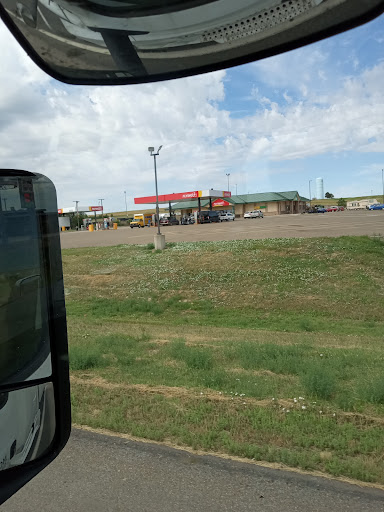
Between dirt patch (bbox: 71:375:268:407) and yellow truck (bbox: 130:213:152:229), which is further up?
yellow truck (bbox: 130:213:152:229)

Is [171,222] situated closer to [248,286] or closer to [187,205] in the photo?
[187,205]

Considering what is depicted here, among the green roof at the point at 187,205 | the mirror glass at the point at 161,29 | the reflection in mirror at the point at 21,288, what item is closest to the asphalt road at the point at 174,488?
the reflection in mirror at the point at 21,288

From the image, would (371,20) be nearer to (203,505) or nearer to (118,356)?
(203,505)

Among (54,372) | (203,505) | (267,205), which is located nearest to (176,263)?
(203,505)

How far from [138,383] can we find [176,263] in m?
13.5

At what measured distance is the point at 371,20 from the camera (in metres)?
1.34

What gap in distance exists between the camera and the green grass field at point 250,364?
4.09 metres

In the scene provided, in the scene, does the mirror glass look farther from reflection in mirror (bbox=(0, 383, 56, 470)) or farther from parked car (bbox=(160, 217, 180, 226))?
parked car (bbox=(160, 217, 180, 226))

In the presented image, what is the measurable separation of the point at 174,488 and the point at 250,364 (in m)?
3.32

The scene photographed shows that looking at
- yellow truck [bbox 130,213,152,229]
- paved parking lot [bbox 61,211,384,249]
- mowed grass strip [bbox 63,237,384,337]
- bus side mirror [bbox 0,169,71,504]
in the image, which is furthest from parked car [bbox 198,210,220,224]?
bus side mirror [bbox 0,169,71,504]

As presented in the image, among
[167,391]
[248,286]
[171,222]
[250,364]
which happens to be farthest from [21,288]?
[171,222]

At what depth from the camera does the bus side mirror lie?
5.26 ft

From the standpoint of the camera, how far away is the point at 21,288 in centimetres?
168

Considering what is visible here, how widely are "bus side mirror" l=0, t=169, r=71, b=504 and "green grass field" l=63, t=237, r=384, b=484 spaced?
2.45m
